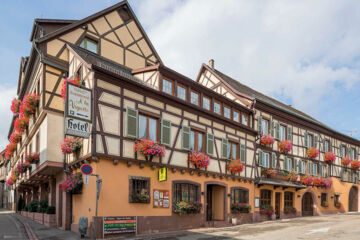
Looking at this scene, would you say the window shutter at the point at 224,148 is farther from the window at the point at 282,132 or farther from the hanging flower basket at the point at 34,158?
the hanging flower basket at the point at 34,158

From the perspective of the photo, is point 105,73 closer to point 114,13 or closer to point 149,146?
point 149,146

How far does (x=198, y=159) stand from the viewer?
55.9 feet

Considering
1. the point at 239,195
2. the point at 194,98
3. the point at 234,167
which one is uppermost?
the point at 194,98

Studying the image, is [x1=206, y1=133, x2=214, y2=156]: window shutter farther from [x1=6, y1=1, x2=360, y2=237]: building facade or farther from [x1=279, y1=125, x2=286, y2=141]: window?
[x1=279, y1=125, x2=286, y2=141]: window

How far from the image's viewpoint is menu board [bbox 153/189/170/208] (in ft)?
49.3

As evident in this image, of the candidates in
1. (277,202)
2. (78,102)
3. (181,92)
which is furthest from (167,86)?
(277,202)

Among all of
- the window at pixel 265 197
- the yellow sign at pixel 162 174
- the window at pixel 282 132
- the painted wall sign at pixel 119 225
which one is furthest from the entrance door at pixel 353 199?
the painted wall sign at pixel 119 225

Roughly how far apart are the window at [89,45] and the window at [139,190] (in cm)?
903

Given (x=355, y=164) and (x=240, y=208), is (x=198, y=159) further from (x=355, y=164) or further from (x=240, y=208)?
(x=355, y=164)

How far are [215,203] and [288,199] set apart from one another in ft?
28.4

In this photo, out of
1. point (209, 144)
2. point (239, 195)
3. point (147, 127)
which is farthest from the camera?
point (239, 195)

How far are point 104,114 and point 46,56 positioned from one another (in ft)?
19.6

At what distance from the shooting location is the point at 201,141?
1844cm

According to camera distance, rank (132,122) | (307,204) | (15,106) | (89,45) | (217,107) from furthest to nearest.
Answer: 1. (307,204)
2. (15,106)
3. (217,107)
4. (89,45)
5. (132,122)
